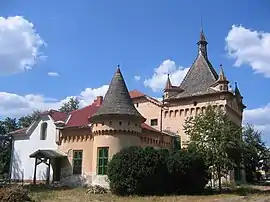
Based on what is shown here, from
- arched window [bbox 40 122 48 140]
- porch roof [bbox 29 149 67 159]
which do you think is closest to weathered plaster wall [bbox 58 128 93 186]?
porch roof [bbox 29 149 67 159]

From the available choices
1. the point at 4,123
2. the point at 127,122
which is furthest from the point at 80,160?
the point at 4,123

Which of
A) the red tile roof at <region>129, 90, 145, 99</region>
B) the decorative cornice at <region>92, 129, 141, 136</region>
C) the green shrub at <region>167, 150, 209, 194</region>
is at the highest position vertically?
the red tile roof at <region>129, 90, 145, 99</region>

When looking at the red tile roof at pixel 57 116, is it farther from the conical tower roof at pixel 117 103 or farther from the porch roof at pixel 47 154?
the conical tower roof at pixel 117 103

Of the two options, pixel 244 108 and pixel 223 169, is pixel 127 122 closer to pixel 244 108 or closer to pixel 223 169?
pixel 223 169

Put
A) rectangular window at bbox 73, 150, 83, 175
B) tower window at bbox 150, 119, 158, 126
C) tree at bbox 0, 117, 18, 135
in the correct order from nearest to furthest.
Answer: rectangular window at bbox 73, 150, 83, 175
tower window at bbox 150, 119, 158, 126
tree at bbox 0, 117, 18, 135

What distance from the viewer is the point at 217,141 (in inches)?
1156

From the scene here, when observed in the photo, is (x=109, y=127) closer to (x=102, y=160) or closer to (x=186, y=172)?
(x=102, y=160)

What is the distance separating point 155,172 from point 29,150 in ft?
60.5

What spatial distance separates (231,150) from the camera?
29734 millimetres

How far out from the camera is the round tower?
31.9 meters

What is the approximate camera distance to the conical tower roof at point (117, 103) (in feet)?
105

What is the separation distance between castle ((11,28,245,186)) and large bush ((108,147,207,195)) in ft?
12.5

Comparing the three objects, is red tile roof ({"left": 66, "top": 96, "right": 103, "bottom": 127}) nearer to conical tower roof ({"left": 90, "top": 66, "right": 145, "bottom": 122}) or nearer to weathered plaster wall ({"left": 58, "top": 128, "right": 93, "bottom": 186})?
weathered plaster wall ({"left": 58, "top": 128, "right": 93, "bottom": 186})

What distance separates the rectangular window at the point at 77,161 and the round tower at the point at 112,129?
2.66 meters
